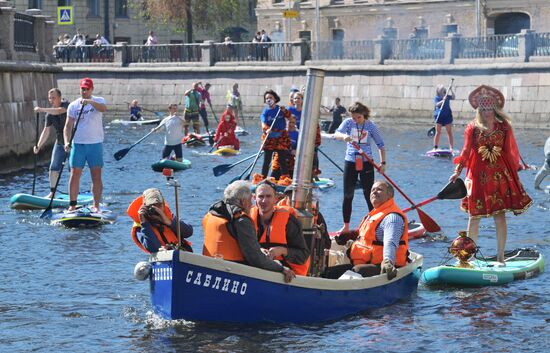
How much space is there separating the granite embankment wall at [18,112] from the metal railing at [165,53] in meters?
23.9

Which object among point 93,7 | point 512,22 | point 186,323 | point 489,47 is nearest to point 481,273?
point 186,323

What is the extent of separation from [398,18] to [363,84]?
13901mm

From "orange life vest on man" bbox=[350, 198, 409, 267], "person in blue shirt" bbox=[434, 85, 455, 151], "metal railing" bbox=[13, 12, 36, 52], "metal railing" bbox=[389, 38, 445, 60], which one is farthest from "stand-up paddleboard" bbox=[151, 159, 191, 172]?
"metal railing" bbox=[389, 38, 445, 60]

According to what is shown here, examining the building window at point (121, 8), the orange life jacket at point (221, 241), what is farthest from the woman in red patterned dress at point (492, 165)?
the building window at point (121, 8)

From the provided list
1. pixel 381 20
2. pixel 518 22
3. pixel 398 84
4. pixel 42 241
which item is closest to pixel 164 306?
pixel 42 241

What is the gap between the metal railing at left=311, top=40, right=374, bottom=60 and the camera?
47062mm

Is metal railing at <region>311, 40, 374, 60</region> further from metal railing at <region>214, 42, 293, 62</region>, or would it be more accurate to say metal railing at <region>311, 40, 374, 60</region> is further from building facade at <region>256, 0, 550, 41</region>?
building facade at <region>256, 0, 550, 41</region>

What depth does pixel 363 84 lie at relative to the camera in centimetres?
4666

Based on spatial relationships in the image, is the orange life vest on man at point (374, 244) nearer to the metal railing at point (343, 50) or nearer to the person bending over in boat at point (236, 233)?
the person bending over in boat at point (236, 233)

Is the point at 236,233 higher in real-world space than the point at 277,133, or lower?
higher

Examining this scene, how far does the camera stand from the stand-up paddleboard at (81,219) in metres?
16.8

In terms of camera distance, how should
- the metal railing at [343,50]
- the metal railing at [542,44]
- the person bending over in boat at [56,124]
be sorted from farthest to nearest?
1. the metal railing at [343,50]
2. the metal railing at [542,44]
3. the person bending over in boat at [56,124]

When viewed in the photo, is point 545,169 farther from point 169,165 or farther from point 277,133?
point 169,165

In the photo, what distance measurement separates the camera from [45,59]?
1177 inches
